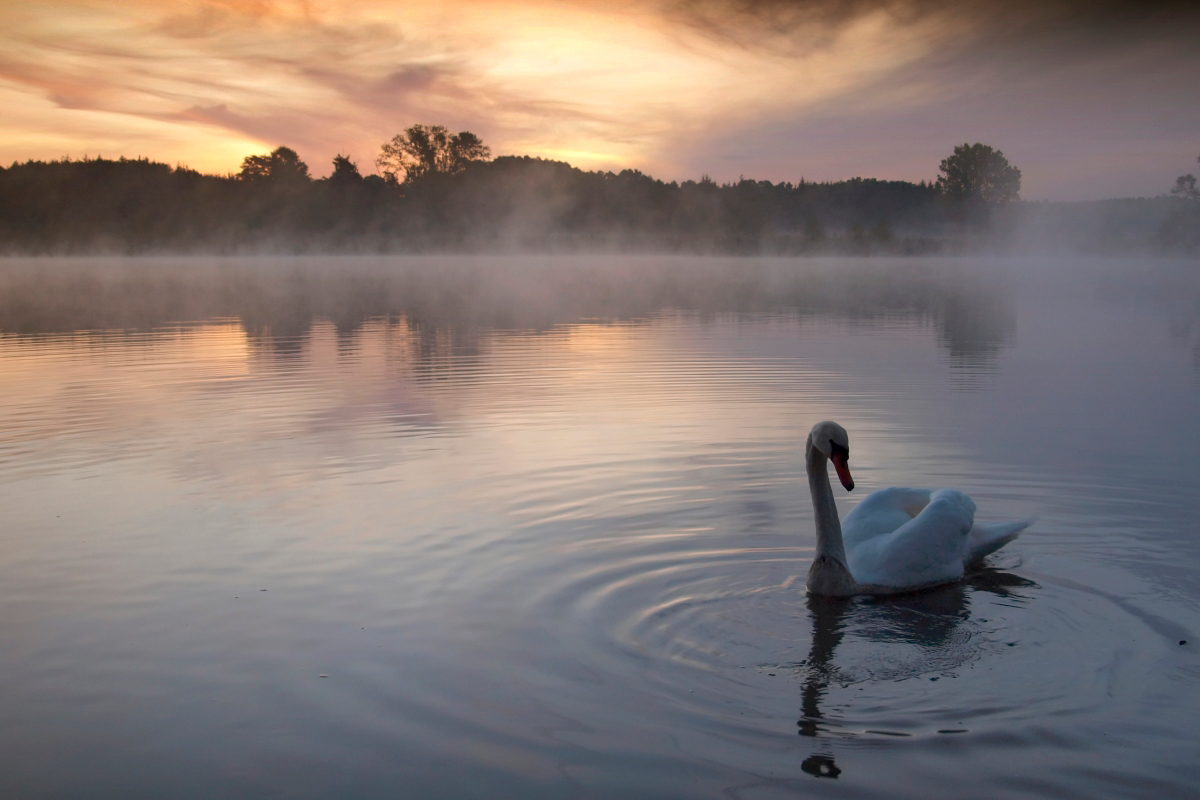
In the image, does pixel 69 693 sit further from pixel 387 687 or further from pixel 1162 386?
pixel 1162 386

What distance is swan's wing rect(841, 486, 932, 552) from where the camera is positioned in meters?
7.58

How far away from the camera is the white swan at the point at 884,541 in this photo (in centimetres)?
684

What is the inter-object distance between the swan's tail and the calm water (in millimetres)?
185

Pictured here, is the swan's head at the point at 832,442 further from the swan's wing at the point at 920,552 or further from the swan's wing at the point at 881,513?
the swan's wing at the point at 881,513

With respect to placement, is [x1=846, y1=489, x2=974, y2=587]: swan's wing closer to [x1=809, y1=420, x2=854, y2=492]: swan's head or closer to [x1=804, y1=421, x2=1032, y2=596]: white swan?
[x1=804, y1=421, x2=1032, y2=596]: white swan

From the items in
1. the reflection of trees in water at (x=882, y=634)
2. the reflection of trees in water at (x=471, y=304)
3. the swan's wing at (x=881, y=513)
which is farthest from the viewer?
the reflection of trees in water at (x=471, y=304)

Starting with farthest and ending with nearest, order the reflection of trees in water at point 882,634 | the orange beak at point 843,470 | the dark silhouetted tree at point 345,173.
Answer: the dark silhouetted tree at point 345,173, the orange beak at point 843,470, the reflection of trees in water at point 882,634

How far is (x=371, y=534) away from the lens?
27.4ft

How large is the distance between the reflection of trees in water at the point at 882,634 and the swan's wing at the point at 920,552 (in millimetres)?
150

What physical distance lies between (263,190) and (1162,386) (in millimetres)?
166909

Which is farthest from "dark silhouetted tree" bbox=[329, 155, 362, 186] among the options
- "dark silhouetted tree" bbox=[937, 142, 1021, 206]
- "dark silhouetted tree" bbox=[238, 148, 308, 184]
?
"dark silhouetted tree" bbox=[937, 142, 1021, 206]

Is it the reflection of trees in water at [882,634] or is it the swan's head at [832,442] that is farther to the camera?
the swan's head at [832,442]

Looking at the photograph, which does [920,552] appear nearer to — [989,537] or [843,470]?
[989,537]

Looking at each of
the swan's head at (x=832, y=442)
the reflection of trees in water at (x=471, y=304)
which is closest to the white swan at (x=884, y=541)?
the swan's head at (x=832, y=442)
